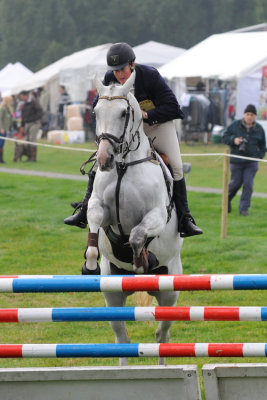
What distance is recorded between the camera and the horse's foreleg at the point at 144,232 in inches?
250

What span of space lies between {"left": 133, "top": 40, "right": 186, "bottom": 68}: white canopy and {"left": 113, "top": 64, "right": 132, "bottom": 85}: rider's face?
31.3 meters

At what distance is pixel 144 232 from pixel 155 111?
1.21 metres

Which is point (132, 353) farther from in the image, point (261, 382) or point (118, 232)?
point (118, 232)

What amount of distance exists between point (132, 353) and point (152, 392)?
1.06 feet

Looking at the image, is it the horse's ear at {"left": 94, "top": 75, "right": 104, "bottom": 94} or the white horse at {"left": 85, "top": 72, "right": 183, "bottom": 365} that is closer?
the white horse at {"left": 85, "top": 72, "right": 183, "bottom": 365}

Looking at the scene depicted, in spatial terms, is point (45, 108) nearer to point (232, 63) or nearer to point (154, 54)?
point (154, 54)

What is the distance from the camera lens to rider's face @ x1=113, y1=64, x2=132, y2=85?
6777 mm

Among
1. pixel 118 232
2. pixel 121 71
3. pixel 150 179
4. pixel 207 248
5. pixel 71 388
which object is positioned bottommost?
pixel 207 248

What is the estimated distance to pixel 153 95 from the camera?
7141 mm

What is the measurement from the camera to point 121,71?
678 cm

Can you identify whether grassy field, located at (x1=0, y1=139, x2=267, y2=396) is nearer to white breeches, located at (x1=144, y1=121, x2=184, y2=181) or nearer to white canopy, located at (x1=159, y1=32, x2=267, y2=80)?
white breeches, located at (x1=144, y1=121, x2=184, y2=181)

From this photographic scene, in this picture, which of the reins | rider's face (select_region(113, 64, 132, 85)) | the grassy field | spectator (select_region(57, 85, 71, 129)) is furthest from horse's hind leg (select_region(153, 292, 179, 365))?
spectator (select_region(57, 85, 71, 129))

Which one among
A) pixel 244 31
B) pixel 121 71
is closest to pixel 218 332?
pixel 121 71

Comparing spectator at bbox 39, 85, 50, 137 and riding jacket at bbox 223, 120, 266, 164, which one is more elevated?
riding jacket at bbox 223, 120, 266, 164
